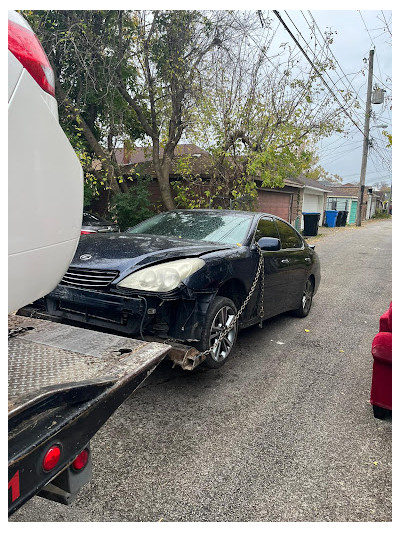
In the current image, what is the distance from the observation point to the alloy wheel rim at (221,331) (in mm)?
Answer: 3645

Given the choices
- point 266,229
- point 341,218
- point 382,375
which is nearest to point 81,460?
point 382,375

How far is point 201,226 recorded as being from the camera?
15.6 feet

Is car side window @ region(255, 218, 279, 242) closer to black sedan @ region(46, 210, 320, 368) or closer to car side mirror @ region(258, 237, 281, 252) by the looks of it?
black sedan @ region(46, 210, 320, 368)

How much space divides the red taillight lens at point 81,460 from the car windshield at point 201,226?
280cm

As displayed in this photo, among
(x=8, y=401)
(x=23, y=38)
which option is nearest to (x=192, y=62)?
(x=23, y=38)

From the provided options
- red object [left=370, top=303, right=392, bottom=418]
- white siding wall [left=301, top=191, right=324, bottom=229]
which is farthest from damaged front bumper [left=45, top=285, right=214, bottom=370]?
white siding wall [left=301, top=191, right=324, bottom=229]

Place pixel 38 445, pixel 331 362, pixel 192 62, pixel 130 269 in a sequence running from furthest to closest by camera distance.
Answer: pixel 192 62, pixel 331 362, pixel 130 269, pixel 38 445

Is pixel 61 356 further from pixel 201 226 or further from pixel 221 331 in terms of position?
pixel 201 226

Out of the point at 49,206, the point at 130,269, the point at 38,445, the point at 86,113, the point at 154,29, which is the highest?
the point at 154,29

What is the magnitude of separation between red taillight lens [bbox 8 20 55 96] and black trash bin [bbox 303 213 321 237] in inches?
761

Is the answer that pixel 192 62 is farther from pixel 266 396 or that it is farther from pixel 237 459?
pixel 237 459

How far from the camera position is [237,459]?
278 centimetres

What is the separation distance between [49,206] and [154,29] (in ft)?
34.7

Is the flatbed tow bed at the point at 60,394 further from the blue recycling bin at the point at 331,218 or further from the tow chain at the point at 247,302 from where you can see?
the blue recycling bin at the point at 331,218
